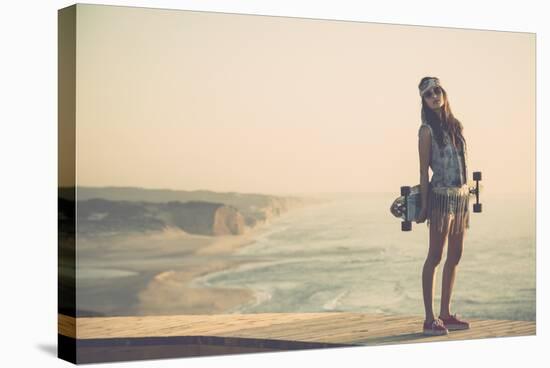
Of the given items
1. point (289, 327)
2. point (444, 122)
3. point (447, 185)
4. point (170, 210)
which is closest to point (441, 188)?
point (447, 185)

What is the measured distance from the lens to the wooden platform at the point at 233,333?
10.4 metres

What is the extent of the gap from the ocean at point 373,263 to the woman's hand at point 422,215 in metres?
0.04

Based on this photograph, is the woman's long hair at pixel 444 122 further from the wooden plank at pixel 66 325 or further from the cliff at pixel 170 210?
the wooden plank at pixel 66 325

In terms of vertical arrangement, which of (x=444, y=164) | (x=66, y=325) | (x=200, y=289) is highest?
(x=444, y=164)

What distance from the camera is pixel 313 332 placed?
11.1 metres

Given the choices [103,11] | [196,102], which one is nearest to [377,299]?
[196,102]

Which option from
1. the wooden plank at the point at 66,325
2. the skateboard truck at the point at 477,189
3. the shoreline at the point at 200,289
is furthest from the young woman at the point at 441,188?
the wooden plank at the point at 66,325

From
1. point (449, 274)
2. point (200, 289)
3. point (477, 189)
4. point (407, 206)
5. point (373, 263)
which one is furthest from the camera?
point (477, 189)

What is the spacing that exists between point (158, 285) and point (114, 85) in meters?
1.49

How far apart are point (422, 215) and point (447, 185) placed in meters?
0.31

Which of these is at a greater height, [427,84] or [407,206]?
[427,84]

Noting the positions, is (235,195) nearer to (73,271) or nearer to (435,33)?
(73,271)

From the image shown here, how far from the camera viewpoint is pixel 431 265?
11.6 m

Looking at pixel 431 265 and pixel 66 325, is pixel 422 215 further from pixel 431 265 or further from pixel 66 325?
pixel 66 325
